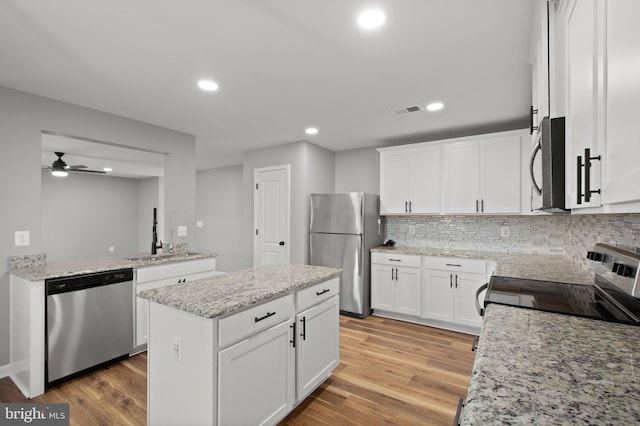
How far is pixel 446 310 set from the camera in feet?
11.5

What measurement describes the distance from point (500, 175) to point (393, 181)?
1.29 metres

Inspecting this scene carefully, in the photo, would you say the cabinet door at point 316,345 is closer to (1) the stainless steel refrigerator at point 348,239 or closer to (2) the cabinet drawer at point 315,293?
(2) the cabinet drawer at point 315,293

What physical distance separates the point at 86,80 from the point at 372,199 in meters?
3.29

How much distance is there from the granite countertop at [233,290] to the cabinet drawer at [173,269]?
4.04ft

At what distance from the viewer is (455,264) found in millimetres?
3463

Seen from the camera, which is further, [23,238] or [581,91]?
[23,238]

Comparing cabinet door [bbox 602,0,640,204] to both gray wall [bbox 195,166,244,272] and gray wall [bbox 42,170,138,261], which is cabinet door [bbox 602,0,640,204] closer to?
gray wall [bbox 195,166,244,272]

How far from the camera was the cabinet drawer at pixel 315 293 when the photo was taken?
6.57 feet

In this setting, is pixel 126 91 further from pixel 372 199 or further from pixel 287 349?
pixel 372 199

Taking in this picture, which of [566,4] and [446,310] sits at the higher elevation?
[566,4]

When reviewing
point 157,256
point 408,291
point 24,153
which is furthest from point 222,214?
point 408,291

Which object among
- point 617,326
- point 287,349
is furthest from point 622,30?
point 287,349

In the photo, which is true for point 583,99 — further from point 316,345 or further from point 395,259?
point 395,259

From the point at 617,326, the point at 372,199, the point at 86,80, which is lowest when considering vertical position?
the point at 617,326
